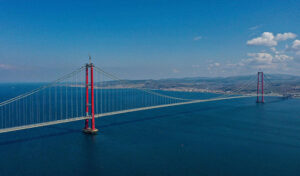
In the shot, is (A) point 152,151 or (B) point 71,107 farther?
(B) point 71,107

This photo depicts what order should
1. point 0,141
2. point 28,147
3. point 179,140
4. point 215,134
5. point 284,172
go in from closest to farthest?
point 284,172 < point 28,147 < point 0,141 < point 179,140 < point 215,134

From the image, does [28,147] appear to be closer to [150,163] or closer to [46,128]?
[46,128]

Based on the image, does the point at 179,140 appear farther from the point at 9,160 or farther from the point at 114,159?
the point at 9,160

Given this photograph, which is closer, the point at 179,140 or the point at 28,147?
the point at 28,147

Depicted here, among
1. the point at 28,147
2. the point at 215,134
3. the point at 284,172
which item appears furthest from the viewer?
the point at 215,134

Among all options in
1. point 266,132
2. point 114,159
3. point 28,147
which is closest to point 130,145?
point 114,159

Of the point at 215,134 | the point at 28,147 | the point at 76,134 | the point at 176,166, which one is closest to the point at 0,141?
the point at 28,147
